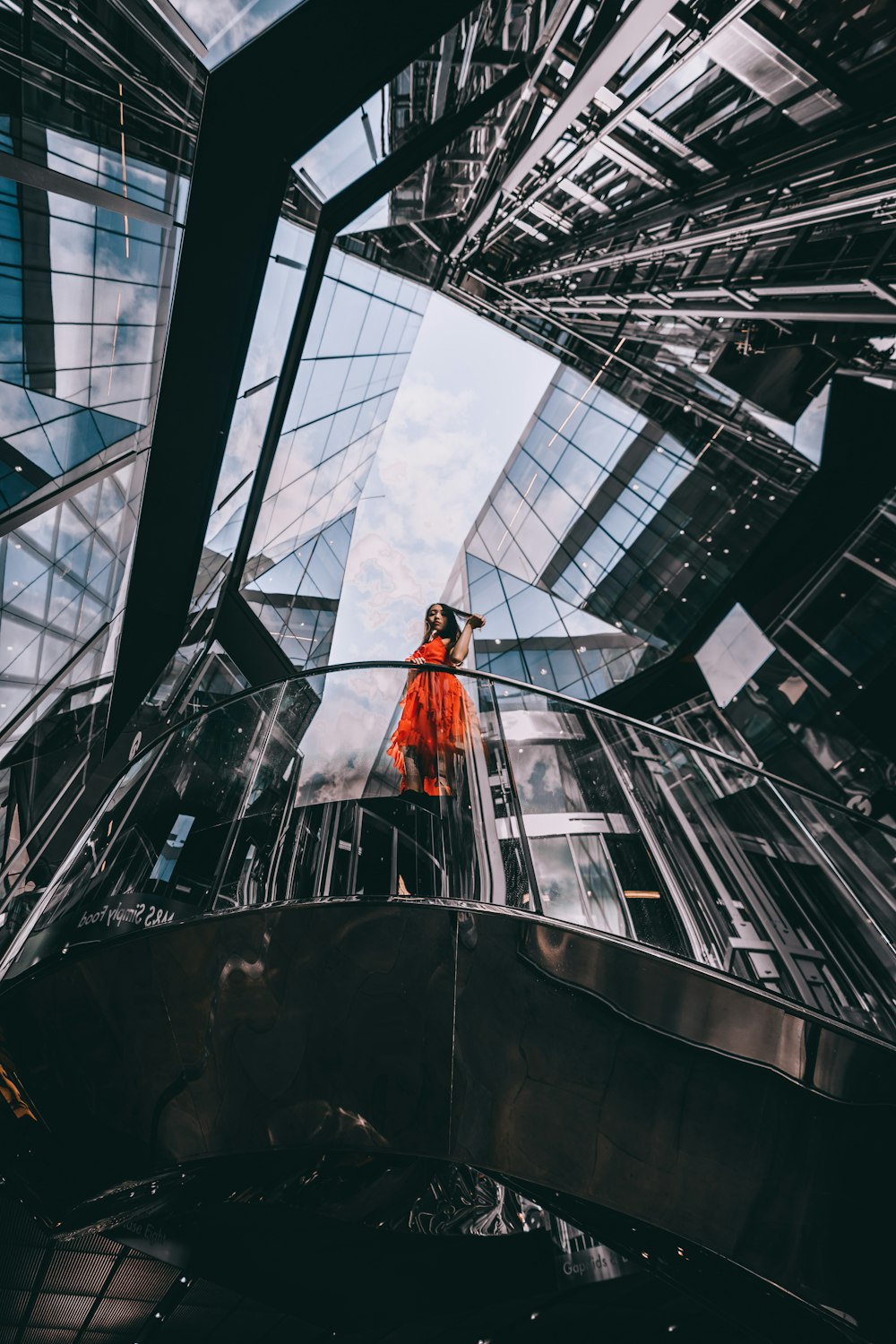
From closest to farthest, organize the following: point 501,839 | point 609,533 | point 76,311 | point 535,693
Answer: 1. point 501,839
2. point 535,693
3. point 76,311
4. point 609,533

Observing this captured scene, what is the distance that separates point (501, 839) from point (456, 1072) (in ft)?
4.84

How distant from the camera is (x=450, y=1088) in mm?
3848

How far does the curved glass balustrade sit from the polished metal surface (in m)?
0.21

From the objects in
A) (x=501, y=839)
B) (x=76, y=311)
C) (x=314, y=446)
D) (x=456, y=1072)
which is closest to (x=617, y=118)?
(x=314, y=446)

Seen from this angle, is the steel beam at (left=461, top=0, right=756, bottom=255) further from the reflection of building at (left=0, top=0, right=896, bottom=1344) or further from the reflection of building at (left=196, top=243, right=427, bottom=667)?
the reflection of building at (left=196, top=243, right=427, bottom=667)

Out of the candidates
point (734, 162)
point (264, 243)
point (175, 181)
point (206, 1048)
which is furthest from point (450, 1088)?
point (734, 162)

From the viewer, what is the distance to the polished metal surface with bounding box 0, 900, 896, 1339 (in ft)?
11.8

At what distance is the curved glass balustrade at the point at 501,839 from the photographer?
4078 millimetres

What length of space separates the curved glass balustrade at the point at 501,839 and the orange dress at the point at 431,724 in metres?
0.08

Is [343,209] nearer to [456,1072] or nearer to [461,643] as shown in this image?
[461,643]

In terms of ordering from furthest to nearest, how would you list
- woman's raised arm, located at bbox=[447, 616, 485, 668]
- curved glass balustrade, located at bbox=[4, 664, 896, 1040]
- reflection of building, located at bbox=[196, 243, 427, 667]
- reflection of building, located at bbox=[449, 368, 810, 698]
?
1. reflection of building, located at bbox=[449, 368, 810, 698]
2. reflection of building, located at bbox=[196, 243, 427, 667]
3. woman's raised arm, located at bbox=[447, 616, 485, 668]
4. curved glass balustrade, located at bbox=[4, 664, 896, 1040]

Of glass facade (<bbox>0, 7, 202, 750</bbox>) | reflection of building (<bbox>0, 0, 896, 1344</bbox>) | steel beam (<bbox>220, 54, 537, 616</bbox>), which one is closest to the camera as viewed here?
reflection of building (<bbox>0, 0, 896, 1344</bbox>)

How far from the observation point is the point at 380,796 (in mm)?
4941

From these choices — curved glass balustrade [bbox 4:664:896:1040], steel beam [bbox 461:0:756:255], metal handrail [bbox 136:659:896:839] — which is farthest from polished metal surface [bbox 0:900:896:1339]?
steel beam [bbox 461:0:756:255]
